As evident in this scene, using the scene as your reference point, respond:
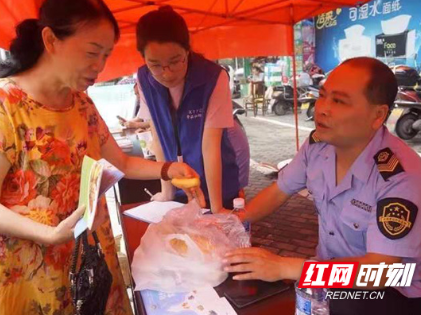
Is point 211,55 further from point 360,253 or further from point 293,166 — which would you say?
point 360,253

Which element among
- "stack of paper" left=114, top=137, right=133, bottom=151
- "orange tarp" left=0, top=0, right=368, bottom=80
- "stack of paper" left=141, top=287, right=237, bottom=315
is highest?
"orange tarp" left=0, top=0, right=368, bottom=80

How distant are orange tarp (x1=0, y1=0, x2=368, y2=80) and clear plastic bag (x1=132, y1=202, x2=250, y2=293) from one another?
2.07 meters

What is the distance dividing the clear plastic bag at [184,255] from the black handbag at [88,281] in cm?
11

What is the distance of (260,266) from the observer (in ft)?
3.82

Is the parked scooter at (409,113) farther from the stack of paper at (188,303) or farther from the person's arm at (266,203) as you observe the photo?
the stack of paper at (188,303)

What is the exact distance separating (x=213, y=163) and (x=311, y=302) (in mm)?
985

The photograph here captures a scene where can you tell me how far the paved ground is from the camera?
10.7 ft

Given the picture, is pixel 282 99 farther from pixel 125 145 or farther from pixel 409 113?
pixel 125 145

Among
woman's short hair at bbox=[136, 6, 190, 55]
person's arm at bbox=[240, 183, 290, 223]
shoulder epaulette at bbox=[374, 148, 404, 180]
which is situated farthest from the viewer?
person's arm at bbox=[240, 183, 290, 223]

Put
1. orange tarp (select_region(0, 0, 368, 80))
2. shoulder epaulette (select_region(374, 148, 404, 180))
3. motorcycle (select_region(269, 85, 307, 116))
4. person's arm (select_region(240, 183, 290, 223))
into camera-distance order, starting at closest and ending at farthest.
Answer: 1. shoulder epaulette (select_region(374, 148, 404, 180))
2. person's arm (select_region(240, 183, 290, 223))
3. orange tarp (select_region(0, 0, 368, 80))
4. motorcycle (select_region(269, 85, 307, 116))

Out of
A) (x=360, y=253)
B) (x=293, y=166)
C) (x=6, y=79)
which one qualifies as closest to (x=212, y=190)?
(x=293, y=166)

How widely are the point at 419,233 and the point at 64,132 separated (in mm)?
1156

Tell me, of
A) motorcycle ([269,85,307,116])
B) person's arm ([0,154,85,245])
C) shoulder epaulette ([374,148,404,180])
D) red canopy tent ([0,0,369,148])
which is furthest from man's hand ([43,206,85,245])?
motorcycle ([269,85,307,116])

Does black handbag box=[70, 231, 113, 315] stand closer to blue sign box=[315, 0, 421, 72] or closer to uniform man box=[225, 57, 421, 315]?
uniform man box=[225, 57, 421, 315]
